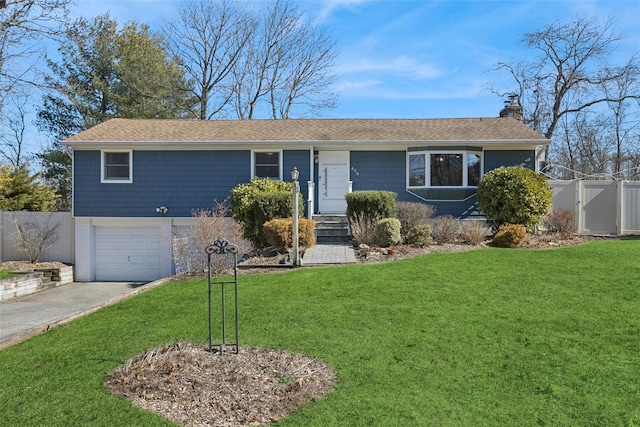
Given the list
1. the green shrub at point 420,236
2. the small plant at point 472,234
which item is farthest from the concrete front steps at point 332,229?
the small plant at point 472,234

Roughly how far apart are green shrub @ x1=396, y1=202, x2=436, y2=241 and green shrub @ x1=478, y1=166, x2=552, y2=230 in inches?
76.2

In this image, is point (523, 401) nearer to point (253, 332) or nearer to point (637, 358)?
point (637, 358)

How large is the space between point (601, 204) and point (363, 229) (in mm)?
8406

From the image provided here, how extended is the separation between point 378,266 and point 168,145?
31.0ft

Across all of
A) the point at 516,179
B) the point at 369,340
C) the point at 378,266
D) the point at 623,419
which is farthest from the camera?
the point at 516,179

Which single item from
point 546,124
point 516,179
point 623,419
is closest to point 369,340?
point 623,419

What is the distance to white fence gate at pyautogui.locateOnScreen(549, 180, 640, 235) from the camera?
14.2 m

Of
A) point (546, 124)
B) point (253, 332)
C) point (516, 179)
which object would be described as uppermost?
point (546, 124)

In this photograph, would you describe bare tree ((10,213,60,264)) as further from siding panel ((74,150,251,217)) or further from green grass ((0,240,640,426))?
green grass ((0,240,640,426))

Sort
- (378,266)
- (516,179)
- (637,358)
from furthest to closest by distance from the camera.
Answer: (516,179), (378,266), (637,358)

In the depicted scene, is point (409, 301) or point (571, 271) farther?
point (571, 271)

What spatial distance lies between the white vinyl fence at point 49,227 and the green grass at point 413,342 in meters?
8.94

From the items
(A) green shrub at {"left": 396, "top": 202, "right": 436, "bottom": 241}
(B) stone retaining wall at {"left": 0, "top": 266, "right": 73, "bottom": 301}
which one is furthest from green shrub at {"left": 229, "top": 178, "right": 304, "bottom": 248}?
(B) stone retaining wall at {"left": 0, "top": 266, "right": 73, "bottom": 301}

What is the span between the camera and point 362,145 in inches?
601
